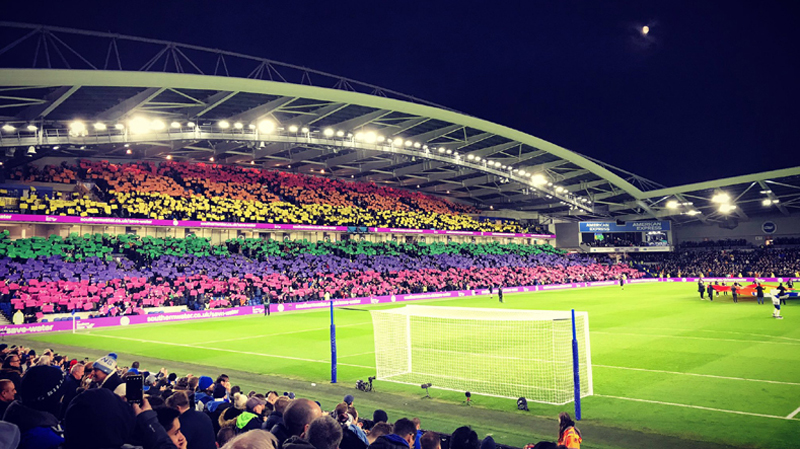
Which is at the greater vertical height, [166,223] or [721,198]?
[721,198]

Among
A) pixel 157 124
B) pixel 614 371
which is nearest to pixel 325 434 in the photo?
pixel 614 371

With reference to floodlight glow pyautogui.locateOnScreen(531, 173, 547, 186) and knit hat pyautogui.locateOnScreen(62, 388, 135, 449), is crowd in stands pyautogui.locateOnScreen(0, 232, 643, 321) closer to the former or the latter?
floodlight glow pyautogui.locateOnScreen(531, 173, 547, 186)

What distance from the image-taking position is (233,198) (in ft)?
157

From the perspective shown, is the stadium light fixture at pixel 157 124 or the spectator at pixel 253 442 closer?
the spectator at pixel 253 442

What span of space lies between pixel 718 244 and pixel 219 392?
8016 cm

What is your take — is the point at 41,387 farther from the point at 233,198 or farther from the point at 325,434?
the point at 233,198

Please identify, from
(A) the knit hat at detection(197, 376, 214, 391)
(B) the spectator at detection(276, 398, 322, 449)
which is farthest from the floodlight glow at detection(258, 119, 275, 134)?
(B) the spectator at detection(276, 398, 322, 449)

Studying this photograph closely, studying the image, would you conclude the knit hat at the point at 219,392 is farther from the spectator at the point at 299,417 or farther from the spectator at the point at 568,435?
the spectator at the point at 568,435

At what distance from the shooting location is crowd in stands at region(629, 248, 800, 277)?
60.8 meters

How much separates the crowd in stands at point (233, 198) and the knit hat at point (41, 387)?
35611mm

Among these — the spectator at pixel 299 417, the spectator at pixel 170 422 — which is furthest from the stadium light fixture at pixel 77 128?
the spectator at pixel 299 417

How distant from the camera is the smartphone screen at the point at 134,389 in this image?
4.80m

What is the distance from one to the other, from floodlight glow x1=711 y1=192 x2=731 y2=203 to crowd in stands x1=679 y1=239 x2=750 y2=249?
1562cm

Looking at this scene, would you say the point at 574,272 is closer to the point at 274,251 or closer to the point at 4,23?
the point at 274,251
